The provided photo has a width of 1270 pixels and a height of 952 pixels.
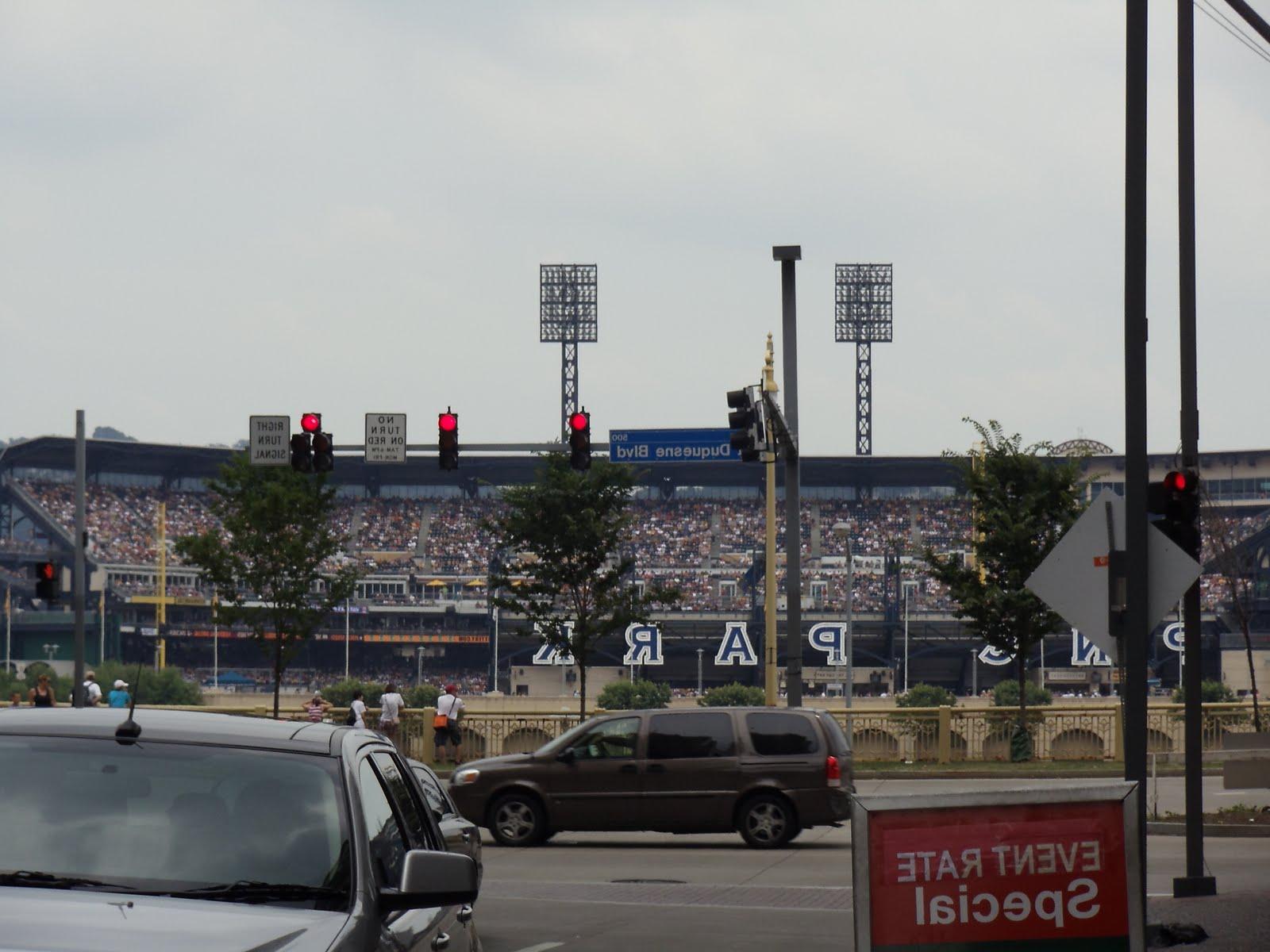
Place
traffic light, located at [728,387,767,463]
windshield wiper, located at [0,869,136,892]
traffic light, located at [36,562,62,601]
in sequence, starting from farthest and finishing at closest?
traffic light, located at [36,562,62,601]
traffic light, located at [728,387,767,463]
windshield wiper, located at [0,869,136,892]

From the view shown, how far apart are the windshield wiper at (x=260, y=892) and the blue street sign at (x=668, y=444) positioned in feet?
88.4

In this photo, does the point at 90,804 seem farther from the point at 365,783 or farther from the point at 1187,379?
the point at 1187,379

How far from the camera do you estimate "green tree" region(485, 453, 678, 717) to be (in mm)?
39031

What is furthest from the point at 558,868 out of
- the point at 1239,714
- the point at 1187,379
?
the point at 1239,714

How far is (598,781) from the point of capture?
21.0 m

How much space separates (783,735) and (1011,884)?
14.8 m

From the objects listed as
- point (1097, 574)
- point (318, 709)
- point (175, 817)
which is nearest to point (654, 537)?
point (318, 709)

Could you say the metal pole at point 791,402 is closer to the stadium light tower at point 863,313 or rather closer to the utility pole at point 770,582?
the utility pole at point 770,582

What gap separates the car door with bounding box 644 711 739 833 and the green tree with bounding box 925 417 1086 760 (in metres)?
15.3

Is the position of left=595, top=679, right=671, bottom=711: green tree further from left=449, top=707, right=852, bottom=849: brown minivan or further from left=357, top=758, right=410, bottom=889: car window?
left=357, top=758, right=410, bottom=889: car window

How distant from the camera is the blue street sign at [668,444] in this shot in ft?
105

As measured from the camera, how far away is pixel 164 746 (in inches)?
210

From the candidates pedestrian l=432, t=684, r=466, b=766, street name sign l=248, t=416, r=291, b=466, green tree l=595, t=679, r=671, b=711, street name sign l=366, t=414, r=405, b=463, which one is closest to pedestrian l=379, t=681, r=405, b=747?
pedestrian l=432, t=684, r=466, b=766

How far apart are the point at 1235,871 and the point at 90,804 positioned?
14.6 m
